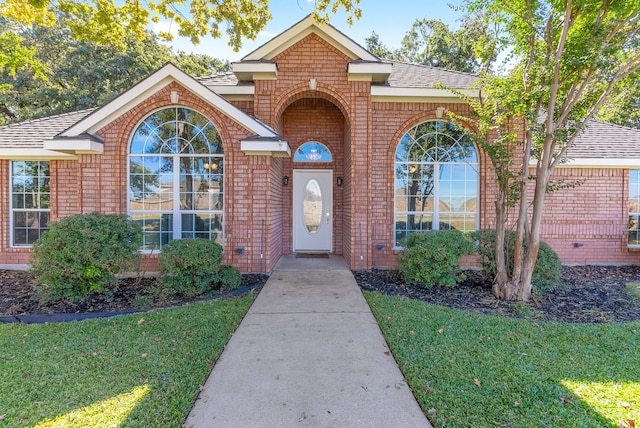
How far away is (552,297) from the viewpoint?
584cm

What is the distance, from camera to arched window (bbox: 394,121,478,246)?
8.21 m

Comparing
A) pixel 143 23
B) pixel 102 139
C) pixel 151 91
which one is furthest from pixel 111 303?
pixel 143 23

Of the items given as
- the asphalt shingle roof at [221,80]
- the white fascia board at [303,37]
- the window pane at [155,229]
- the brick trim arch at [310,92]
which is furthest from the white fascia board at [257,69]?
the window pane at [155,229]

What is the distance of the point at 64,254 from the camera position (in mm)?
5207

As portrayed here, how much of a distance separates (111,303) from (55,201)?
400 cm

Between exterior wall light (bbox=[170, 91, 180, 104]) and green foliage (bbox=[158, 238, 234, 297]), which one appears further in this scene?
exterior wall light (bbox=[170, 91, 180, 104])

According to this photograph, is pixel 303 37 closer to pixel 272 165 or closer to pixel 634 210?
pixel 272 165

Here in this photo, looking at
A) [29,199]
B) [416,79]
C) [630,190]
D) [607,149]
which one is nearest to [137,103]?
[29,199]

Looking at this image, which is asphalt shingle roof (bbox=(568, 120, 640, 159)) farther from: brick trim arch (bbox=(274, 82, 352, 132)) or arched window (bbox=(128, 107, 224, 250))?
arched window (bbox=(128, 107, 224, 250))

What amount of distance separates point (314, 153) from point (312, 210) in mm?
1713

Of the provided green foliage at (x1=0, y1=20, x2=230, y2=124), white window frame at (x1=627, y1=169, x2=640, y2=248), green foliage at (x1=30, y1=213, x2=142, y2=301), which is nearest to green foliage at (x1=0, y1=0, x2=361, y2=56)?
green foliage at (x1=30, y1=213, x2=142, y2=301)

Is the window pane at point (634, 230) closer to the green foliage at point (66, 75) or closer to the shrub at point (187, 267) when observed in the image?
the shrub at point (187, 267)

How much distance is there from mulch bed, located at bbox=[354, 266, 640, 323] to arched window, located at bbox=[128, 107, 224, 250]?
3892mm

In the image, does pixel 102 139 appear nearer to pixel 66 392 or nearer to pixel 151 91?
pixel 151 91
